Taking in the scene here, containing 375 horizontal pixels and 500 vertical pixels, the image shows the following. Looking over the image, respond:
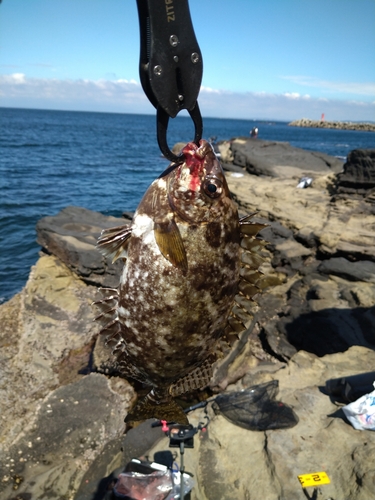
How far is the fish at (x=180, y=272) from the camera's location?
2.75 metres

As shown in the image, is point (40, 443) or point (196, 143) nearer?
point (196, 143)

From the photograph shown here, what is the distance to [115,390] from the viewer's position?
10.0 meters

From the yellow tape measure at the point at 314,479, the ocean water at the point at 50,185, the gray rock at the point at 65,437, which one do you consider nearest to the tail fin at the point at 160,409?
the yellow tape measure at the point at 314,479

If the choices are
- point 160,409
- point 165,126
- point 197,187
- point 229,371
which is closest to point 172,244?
point 197,187

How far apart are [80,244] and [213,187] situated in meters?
12.2

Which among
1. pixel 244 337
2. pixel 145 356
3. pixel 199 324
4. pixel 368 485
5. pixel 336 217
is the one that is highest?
pixel 199 324

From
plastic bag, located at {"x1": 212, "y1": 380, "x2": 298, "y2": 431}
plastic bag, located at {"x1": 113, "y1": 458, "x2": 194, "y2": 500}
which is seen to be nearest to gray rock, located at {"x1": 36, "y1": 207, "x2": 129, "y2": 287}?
plastic bag, located at {"x1": 212, "y1": 380, "x2": 298, "y2": 431}

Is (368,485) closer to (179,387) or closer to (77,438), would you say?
(179,387)

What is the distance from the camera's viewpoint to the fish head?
2773mm

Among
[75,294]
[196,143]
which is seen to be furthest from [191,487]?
[75,294]

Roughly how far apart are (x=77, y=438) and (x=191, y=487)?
353 centimetres

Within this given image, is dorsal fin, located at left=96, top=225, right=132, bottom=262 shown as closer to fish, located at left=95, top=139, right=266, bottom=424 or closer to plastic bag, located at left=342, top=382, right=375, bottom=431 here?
fish, located at left=95, top=139, right=266, bottom=424

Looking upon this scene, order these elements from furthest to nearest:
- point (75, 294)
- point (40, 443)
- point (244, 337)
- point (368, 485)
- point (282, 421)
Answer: point (75, 294), point (244, 337), point (40, 443), point (282, 421), point (368, 485)

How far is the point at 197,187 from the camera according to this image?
279 centimetres
